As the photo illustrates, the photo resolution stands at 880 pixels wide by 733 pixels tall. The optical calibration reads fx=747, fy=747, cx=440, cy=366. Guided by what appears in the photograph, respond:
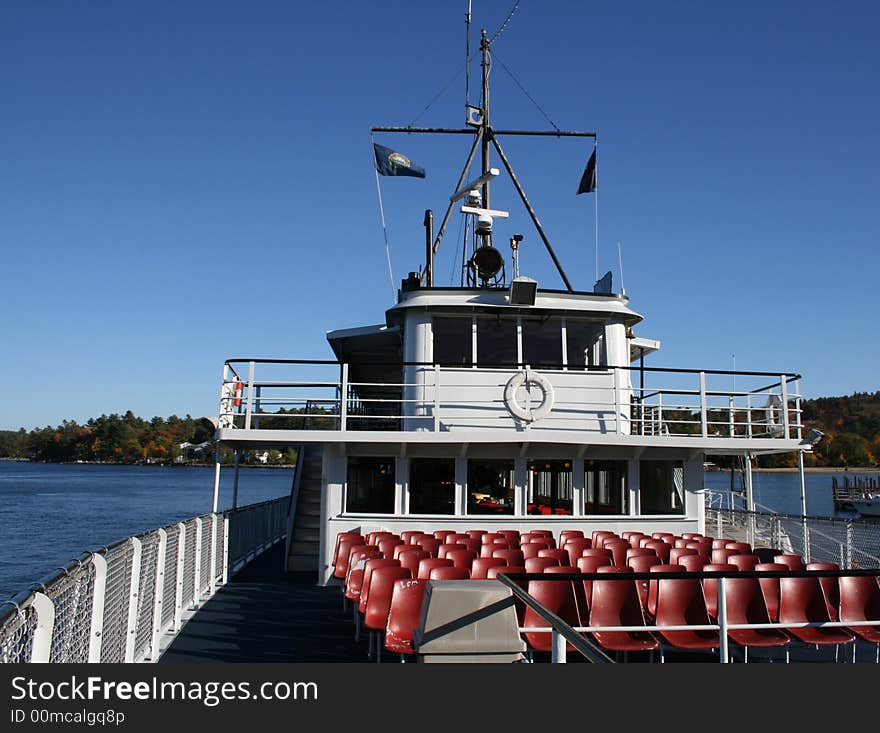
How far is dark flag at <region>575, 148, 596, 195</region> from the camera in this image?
53.2 feet

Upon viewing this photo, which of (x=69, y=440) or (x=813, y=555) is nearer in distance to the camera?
(x=813, y=555)

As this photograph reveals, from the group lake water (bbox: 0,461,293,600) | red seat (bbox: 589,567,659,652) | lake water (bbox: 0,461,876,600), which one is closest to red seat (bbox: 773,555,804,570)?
red seat (bbox: 589,567,659,652)

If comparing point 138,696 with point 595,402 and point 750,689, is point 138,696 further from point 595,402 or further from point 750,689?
point 595,402

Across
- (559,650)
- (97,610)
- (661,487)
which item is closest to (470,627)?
(559,650)

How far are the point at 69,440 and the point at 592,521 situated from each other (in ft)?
509

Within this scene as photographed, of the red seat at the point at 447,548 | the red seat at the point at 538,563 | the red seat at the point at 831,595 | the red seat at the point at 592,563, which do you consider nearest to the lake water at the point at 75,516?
the red seat at the point at 447,548

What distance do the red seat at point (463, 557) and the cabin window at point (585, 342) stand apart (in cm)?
532

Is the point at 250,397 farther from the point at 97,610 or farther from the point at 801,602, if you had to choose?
the point at 801,602

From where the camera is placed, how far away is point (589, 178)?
16.3 metres

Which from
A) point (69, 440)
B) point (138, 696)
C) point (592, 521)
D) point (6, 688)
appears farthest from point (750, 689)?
point (69, 440)

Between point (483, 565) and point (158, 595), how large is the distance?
10.4 ft

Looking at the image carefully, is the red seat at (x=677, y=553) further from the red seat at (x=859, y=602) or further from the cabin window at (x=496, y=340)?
the cabin window at (x=496, y=340)

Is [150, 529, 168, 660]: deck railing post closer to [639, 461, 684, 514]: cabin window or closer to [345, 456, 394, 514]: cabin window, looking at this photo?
[345, 456, 394, 514]: cabin window

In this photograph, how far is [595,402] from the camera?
11.9 m
